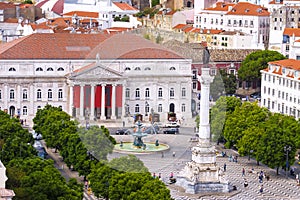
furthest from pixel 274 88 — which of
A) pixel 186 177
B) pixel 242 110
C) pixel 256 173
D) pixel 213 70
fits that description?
pixel 213 70

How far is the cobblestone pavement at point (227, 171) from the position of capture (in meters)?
46.3

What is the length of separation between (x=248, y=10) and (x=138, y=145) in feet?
264

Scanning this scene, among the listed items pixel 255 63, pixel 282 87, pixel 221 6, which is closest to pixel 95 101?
pixel 282 87

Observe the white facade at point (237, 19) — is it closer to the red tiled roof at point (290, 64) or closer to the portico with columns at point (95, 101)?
the red tiled roof at point (290, 64)

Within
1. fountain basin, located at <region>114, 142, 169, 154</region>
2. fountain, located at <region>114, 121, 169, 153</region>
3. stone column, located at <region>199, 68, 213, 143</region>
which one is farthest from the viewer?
stone column, located at <region>199, 68, 213, 143</region>

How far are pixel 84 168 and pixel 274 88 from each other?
108 ft

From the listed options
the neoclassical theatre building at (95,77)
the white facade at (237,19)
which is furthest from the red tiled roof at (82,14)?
the neoclassical theatre building at (95,77)

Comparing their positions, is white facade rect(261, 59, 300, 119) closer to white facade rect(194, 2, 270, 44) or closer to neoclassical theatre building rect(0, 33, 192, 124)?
neoclassical theatre building rect(0, 33, 192, 124)

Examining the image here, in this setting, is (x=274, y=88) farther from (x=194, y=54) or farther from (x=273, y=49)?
(x=194, y=54)

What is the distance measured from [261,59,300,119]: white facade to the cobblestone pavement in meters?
13.4

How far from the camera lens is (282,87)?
284 feet

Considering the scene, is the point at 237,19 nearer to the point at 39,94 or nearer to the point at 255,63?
the point at 255,63

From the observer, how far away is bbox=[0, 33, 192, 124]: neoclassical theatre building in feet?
149

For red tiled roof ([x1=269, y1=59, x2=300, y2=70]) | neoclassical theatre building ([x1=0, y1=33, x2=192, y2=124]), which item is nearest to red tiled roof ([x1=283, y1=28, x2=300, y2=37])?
red tiled roof ([x1=269, y1=59, x2=300, y2=70])
